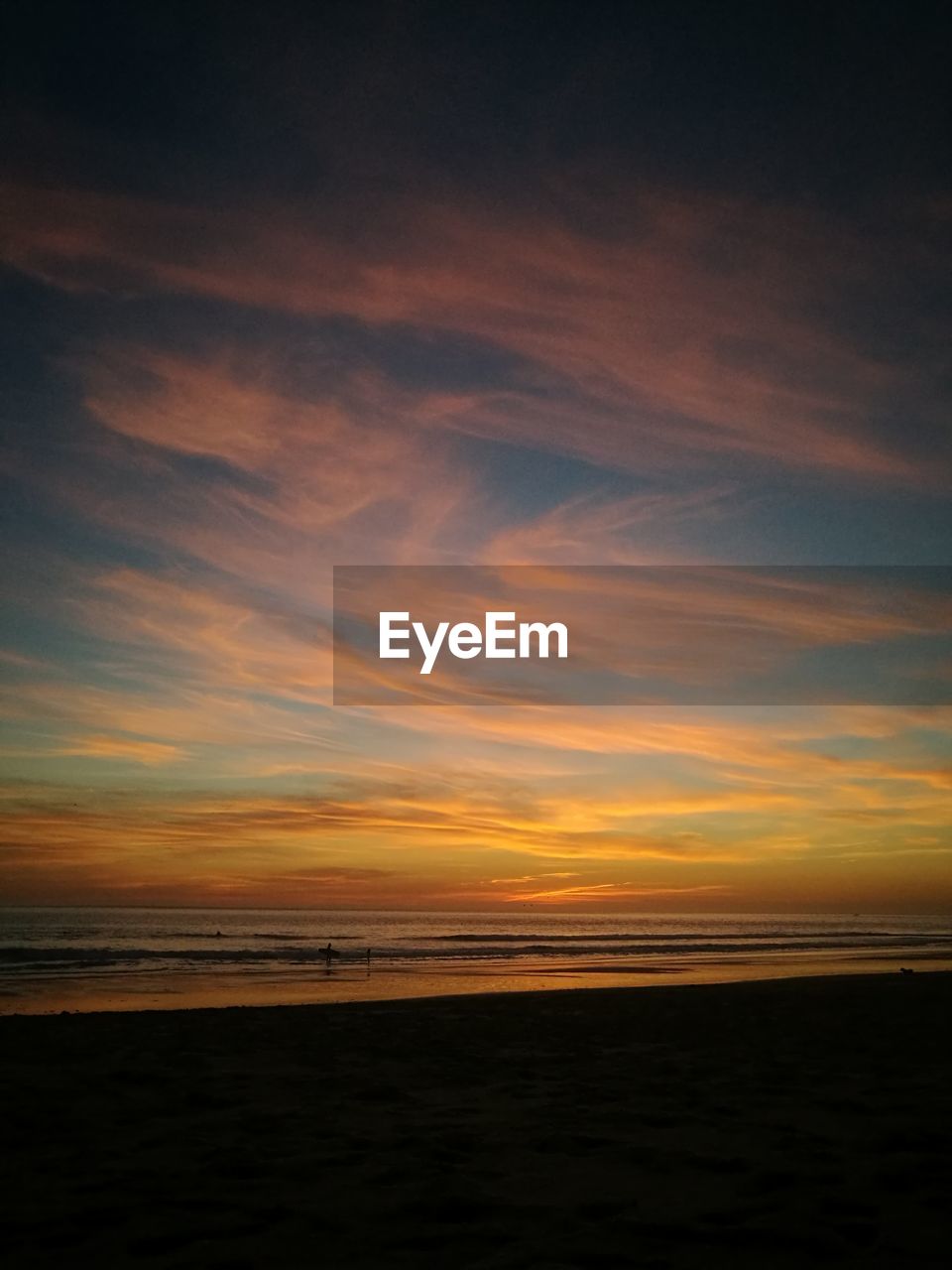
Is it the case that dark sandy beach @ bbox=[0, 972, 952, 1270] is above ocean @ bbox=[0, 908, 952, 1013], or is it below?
above

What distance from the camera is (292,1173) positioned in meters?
6.12

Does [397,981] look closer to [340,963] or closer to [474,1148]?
[340,963]

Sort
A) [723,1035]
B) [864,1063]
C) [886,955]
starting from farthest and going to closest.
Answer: [886,955] < [723,1035] < [864,1063]

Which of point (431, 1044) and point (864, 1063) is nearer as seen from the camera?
point (864, 1063)

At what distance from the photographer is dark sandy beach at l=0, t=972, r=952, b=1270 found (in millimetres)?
4883

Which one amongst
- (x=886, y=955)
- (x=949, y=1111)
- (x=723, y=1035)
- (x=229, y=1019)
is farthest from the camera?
(x=886, y=955)

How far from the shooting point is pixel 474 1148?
683 cm

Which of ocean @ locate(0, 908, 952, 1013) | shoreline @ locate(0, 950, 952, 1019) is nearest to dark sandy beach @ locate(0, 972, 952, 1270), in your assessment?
shoreline @ locate(0, 950, 952, 1019)

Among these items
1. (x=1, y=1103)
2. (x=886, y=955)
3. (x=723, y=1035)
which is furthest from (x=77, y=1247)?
(x=886, y=955)

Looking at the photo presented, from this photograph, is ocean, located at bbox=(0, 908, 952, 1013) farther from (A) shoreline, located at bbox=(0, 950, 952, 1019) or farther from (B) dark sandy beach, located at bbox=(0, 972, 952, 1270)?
(B) dark sandy beach, located at bbox=(0, 972, 952, 1270)

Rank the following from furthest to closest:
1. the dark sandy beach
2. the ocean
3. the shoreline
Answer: the ocean, the shoreline, the dark sandy beach

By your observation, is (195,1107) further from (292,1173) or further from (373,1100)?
(292,1173)

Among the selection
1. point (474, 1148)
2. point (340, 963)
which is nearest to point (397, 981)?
point (340, 963)

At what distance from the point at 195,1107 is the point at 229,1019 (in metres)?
6.81
